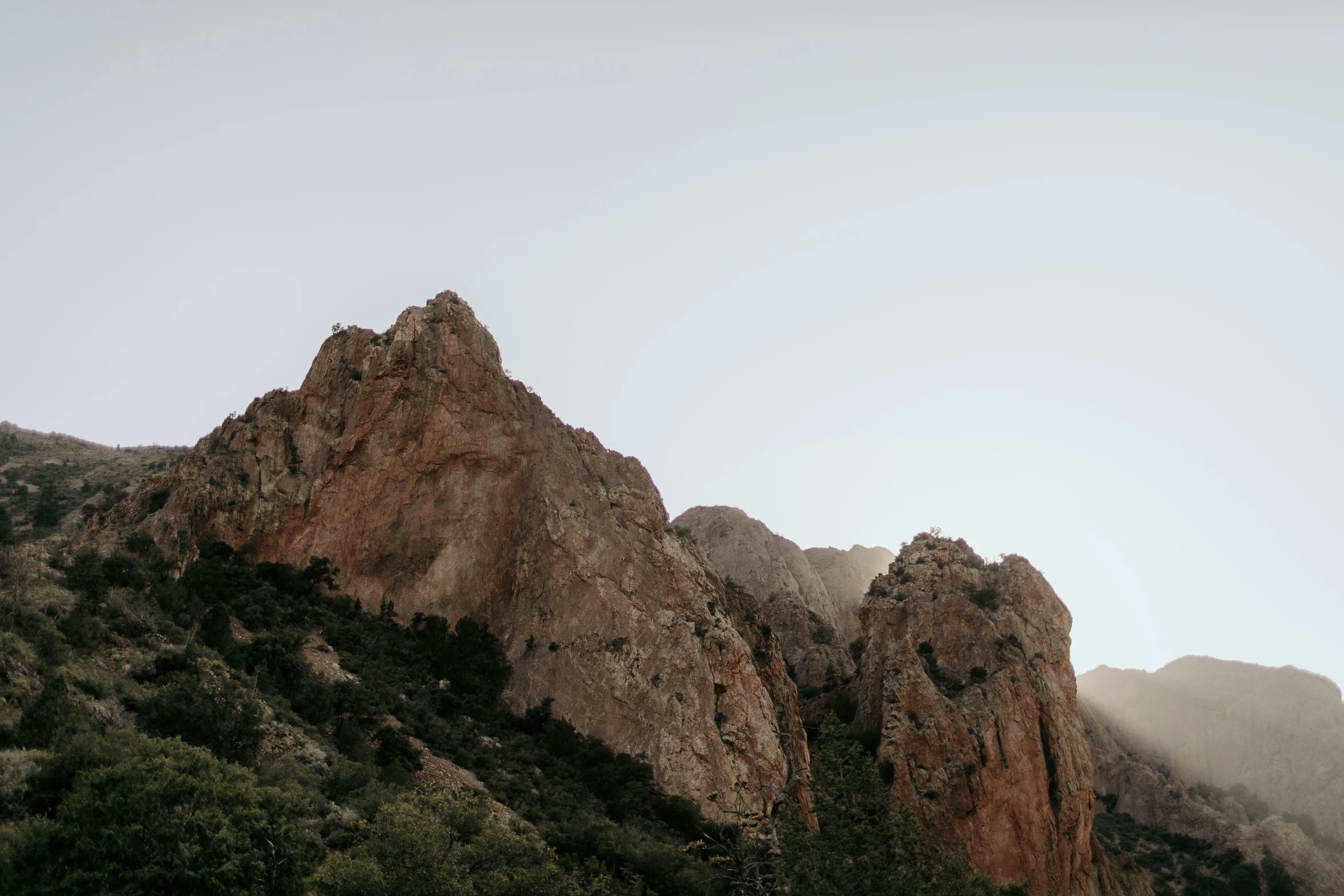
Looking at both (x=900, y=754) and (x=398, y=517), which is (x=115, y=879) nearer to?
(x=398, y=517)

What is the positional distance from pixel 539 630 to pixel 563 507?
8069mm

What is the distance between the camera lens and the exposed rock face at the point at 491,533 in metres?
49.3

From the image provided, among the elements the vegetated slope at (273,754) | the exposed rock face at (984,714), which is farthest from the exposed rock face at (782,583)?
the vegetated slope at (273,754)

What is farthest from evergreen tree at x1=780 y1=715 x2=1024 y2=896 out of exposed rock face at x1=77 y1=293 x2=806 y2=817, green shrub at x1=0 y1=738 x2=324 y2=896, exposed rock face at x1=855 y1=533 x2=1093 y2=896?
exposed rock face at x1=855 y1=533 x2=1093 y2=896

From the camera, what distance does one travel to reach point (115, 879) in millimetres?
18547

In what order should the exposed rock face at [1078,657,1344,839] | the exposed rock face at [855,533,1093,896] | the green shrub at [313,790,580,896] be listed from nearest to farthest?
the green shrub at [313,790,580,896] → the exposed rock face at [855,533,1093,896] → the exposed rock face at [1078,657,1344,839]

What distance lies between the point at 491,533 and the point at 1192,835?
72.6 metres

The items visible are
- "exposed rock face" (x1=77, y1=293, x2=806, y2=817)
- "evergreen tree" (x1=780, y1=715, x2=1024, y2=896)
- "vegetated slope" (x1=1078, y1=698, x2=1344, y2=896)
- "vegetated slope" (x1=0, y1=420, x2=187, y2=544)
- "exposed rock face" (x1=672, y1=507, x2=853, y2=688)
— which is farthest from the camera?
"exposed rock face" (x1=672, y1=507, x2=853, y2=688)

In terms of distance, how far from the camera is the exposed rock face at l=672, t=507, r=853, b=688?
265 feet

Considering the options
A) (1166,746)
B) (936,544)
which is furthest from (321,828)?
(1166,746)

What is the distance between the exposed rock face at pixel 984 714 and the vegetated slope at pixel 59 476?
47057 millimetres

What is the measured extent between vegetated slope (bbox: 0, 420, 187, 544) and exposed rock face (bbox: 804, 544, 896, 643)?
6951cm

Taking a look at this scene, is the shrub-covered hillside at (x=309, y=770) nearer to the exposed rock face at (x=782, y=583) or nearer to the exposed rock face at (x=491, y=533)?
the exposed rock face at (x=491, y=533)

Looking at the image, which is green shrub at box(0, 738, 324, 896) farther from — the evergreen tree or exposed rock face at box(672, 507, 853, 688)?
exposed rock face at box(672, 507, 853, 688)
